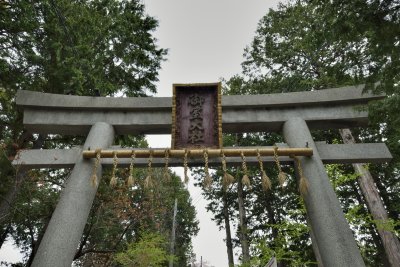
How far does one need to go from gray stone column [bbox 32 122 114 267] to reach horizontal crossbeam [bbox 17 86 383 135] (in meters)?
0.69

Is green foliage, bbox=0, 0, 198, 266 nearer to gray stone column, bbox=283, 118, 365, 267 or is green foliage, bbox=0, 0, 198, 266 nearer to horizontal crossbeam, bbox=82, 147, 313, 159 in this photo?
horizontal crossbeam, bbox=82, 147, 313, 159

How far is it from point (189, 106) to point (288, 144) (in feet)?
6.76

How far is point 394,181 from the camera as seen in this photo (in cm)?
1493

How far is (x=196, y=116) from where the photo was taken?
18.3 feet

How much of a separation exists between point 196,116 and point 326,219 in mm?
2870

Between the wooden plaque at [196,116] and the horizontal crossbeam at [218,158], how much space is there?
1.14 feet

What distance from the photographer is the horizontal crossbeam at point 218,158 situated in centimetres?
518

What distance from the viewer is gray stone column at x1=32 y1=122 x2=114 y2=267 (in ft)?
13.8

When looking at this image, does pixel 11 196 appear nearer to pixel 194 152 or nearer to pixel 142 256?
pixel 194 152

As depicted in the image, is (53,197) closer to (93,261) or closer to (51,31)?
(93,261)

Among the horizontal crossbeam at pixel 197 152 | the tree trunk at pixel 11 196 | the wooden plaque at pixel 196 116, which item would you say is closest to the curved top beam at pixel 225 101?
the wooden plaque at pixel 196 116

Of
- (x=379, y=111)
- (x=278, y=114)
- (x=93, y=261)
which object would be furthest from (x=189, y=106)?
(x=93, y=261)

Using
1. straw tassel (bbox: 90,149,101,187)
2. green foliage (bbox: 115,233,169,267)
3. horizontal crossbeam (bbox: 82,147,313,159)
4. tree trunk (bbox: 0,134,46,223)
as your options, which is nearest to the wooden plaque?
horizontal crossbeam (bbox: 82,147,313,159)

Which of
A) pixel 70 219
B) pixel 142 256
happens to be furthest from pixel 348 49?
pixel 142 256
